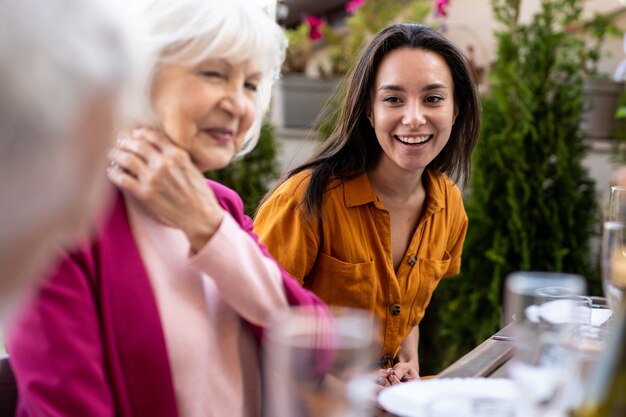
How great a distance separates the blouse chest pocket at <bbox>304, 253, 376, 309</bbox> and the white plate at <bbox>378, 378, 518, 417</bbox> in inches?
32.2

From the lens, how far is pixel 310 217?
1.97 m

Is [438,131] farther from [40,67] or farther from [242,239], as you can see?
[40,67]

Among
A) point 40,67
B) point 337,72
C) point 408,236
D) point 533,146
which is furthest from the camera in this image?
point 337,72

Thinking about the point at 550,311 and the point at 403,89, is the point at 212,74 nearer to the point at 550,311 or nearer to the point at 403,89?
the point at 550,311

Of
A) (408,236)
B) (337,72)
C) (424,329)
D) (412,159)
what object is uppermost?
(337,72)

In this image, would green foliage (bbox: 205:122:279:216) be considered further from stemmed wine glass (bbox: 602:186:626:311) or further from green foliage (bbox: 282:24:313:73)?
stemmed wine glass (bbox: 602:186:626:311)

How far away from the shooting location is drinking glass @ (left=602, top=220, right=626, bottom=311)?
42.0 inches

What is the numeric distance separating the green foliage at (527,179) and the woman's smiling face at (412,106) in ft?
5.61

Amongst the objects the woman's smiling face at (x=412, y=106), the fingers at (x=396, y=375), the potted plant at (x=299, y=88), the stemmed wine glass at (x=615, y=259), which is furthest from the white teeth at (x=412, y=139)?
the potted plant at (x=299, y=88)

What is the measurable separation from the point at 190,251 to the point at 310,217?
3.08 feet

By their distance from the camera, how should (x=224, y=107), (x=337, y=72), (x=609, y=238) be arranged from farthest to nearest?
(x=337, y=72), (x=609, y=238), (x=224, y=107)

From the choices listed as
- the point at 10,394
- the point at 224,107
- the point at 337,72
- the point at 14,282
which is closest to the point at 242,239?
the point at 224,107

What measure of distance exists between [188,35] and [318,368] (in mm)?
502

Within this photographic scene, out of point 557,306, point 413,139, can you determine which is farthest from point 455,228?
point 557,306
